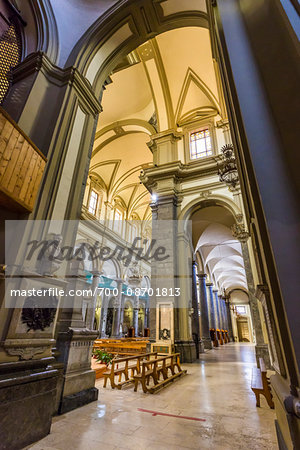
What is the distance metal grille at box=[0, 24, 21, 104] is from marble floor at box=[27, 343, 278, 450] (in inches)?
198

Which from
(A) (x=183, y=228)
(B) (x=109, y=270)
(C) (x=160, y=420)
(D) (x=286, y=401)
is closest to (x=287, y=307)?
(D) (x=286, y=401)

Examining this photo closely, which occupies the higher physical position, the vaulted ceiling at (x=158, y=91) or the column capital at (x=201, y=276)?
the vaulted ceiling at (x=158, y=91)

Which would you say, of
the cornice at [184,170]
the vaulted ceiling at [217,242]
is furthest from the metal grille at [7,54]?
the vaulted ceiling at [217,242]

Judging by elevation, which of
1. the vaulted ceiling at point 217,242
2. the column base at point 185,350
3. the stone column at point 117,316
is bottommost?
the column base at point 185,350

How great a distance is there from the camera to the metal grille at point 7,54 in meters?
4.01

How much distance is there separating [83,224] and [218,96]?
1019cm

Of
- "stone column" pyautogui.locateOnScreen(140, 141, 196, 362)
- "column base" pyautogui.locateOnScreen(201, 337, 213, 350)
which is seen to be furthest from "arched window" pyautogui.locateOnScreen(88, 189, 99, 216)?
"column base" pyautogui.locateOnScreen(201, 337, 213, 350)

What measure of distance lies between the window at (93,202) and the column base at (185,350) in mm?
10663

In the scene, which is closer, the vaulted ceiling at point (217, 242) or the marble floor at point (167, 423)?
the marble floor at point (167, 423)

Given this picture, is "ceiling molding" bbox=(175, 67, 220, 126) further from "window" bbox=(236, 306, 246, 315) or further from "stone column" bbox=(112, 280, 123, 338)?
"window" bbox=(236, 306, 246, 315)

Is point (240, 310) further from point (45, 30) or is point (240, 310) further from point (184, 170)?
point (45, 30)

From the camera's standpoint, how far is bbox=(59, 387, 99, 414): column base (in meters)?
2.66

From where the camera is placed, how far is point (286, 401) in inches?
33.8

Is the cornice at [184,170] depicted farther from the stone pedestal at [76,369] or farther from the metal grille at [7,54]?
the stone pedestal at [76,369]
